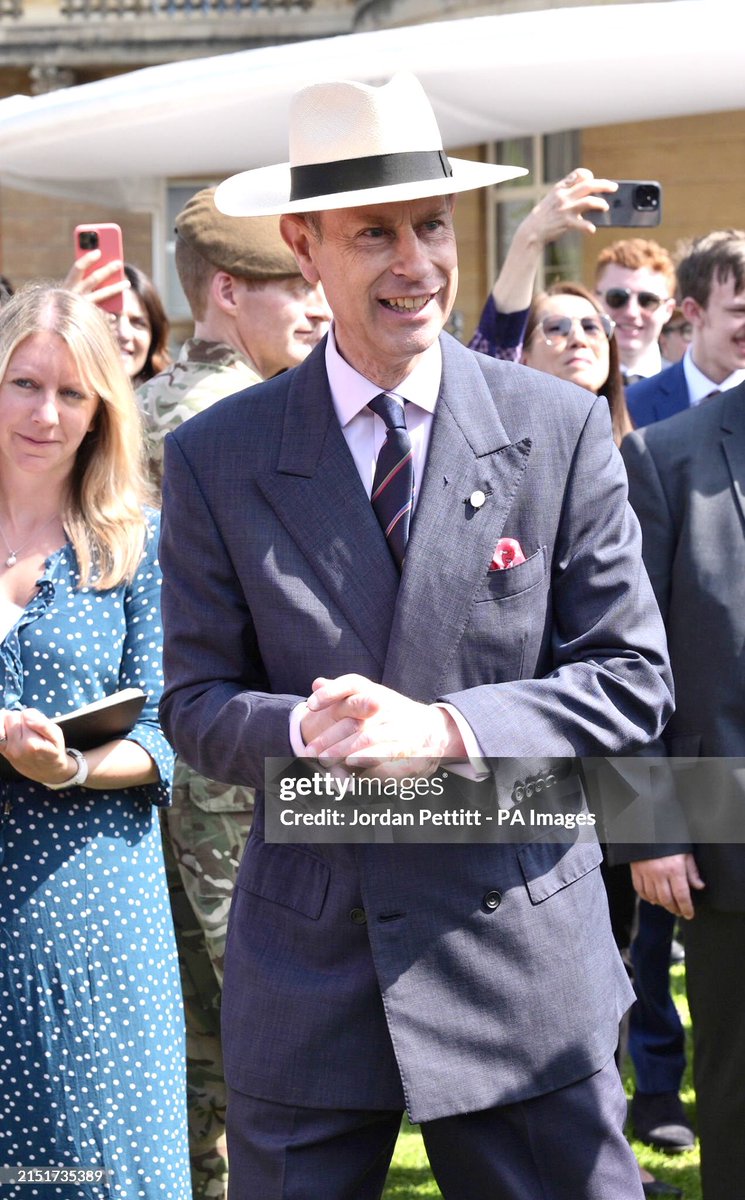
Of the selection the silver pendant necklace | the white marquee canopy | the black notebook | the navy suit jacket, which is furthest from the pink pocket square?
the white marquee canopy

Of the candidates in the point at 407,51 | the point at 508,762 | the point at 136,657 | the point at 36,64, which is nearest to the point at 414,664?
the point at 508,762

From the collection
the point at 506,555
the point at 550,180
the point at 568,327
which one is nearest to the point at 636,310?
the point at 568,327

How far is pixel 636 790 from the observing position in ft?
12.1

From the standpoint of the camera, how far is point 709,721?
11.6 ft

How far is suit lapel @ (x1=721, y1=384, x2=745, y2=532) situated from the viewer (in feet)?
11.9

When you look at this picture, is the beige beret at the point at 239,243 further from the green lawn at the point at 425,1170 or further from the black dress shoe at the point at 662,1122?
the black dress shoe at the point at 662,1122

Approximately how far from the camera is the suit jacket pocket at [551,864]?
8.25ft

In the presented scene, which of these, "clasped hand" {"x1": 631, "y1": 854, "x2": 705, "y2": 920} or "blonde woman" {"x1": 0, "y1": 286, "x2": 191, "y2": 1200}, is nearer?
"blonde woman" {"x1": 0, "y1": 286, "x2": 191, "y2": 1200}

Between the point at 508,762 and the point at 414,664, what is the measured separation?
0.21 metres

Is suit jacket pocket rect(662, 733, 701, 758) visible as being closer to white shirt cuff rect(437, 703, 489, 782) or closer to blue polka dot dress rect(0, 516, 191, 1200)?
blue polka dot dress rect(0, 516, 191, 1200)

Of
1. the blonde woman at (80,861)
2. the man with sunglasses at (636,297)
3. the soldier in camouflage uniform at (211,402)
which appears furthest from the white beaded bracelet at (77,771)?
the man with sunglasses at (636,297)

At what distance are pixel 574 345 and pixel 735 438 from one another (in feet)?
4.26

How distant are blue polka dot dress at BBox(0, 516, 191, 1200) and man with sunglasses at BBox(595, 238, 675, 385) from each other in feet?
12.3

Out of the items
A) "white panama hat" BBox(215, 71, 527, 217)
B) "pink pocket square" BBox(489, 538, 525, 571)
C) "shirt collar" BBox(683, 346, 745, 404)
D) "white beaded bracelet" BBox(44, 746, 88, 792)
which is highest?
"white panama hat" BBox(215, 71, 527, 217)
